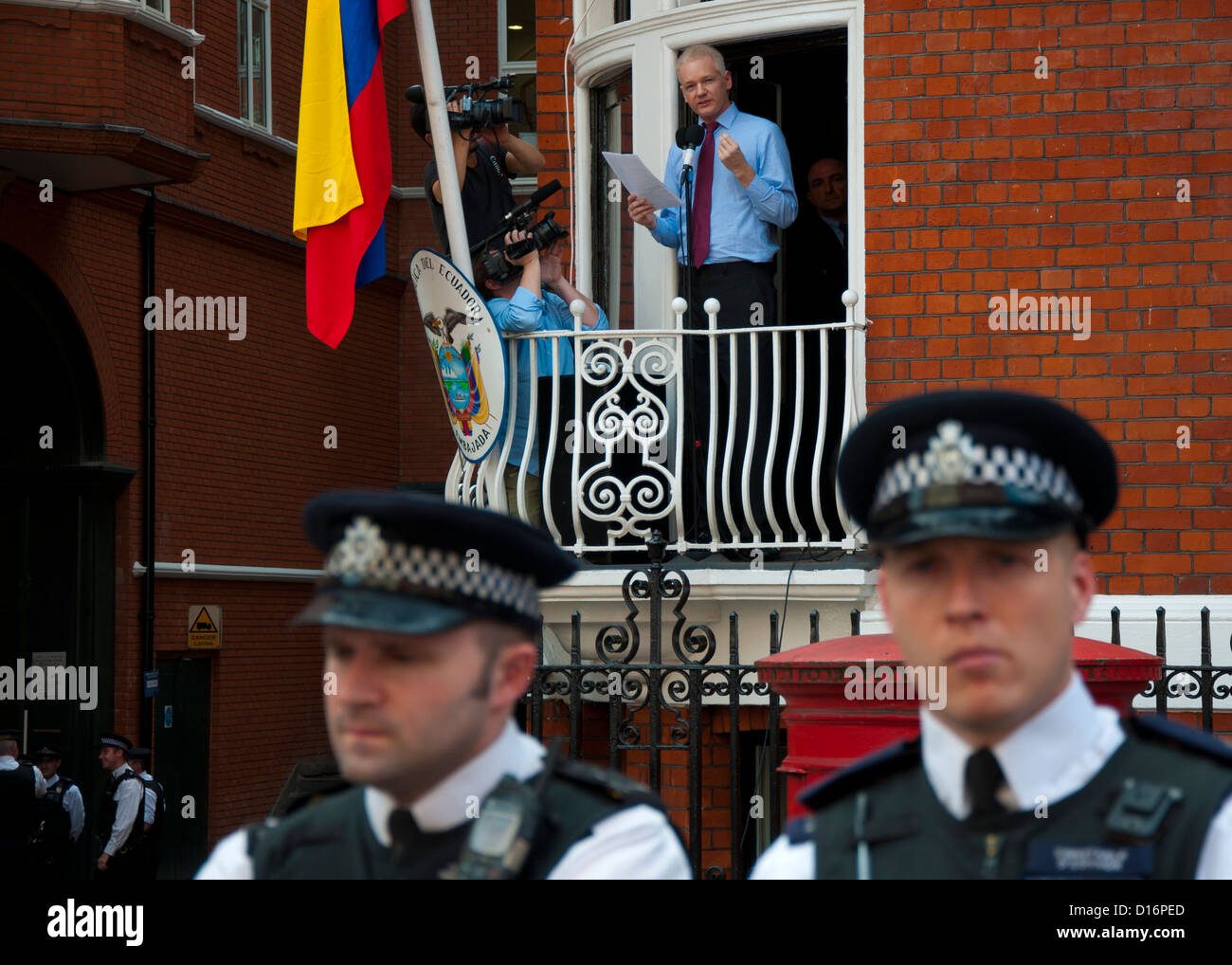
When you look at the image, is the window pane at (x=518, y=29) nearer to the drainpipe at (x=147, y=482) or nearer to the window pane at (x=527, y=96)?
the window pane at (x=527, y=96)

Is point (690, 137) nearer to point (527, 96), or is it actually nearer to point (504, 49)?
point (504, 49)

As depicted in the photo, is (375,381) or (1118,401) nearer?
(1118,401)

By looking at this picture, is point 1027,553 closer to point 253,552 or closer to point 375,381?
point 253,552

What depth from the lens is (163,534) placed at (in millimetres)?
15016

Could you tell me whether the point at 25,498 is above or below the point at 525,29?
below

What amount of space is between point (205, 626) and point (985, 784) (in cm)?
1414

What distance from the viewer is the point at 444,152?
748cm

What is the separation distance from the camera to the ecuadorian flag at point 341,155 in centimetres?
759

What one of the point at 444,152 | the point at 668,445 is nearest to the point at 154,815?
the point at 668,445

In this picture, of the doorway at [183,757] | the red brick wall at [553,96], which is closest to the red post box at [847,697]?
the red brick wall at [553,96]

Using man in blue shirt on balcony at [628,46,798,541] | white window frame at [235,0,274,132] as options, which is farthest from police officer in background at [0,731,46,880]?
white window frame at [235,0,274,132]

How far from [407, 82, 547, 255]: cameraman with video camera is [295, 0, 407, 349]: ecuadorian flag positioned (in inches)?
12.8
